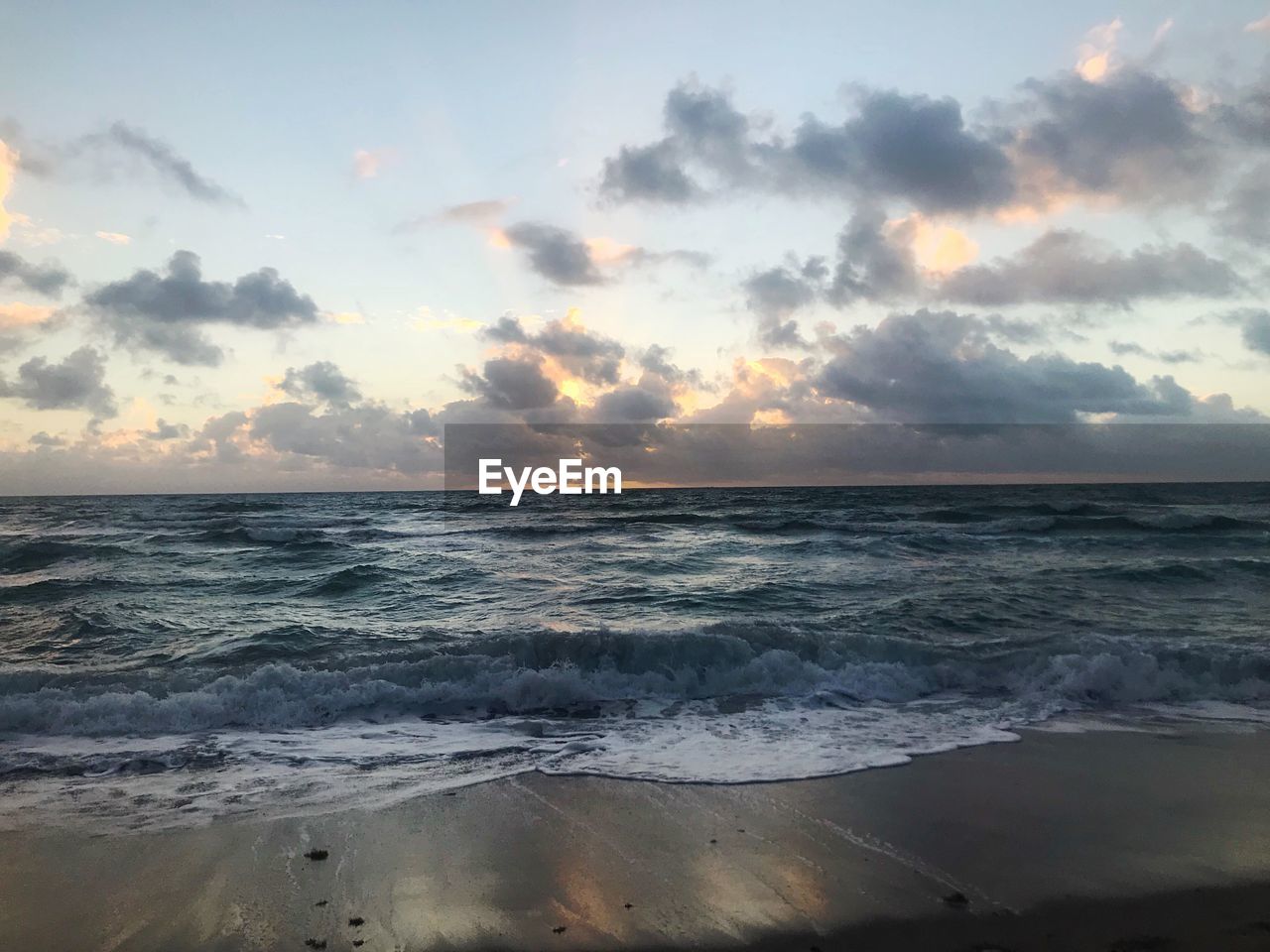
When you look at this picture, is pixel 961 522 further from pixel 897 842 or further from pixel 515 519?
pixel 897 842

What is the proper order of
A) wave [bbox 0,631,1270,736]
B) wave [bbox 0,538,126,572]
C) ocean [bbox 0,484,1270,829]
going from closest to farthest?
ocean [bbox 0,484,1270,829] < wave [bbox 0,631,1270,736] < wave [bbox 0,538,126,572]

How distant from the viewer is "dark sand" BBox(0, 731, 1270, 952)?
4.12 meters

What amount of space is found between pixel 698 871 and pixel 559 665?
6.29m

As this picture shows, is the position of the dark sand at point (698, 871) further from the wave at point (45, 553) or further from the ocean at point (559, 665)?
the wave at point (45, 553)

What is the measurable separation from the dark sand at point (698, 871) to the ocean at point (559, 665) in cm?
66

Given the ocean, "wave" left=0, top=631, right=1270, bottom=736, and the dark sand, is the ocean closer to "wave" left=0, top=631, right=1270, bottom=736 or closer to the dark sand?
"wave" left=0, top=631, right=1270, bottom=736

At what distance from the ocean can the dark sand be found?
0.66 m

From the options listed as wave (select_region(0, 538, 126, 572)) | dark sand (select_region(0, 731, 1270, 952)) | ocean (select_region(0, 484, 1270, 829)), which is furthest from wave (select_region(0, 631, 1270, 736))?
wave (select_region(0, 538, 126, 572))

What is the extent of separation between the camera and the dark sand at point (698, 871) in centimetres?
412

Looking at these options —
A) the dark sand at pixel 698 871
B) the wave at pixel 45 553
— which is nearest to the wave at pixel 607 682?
the dark sand at pixel 698 871

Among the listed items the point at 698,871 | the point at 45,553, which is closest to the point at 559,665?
the point at 698,871

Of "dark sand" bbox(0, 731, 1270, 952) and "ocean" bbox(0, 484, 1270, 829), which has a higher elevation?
"dark sand" bbox(0, 731, 1270, 952)

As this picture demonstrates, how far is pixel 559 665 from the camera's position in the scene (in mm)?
10875

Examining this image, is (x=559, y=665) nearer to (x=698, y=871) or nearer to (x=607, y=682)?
(x=607, y=682)
